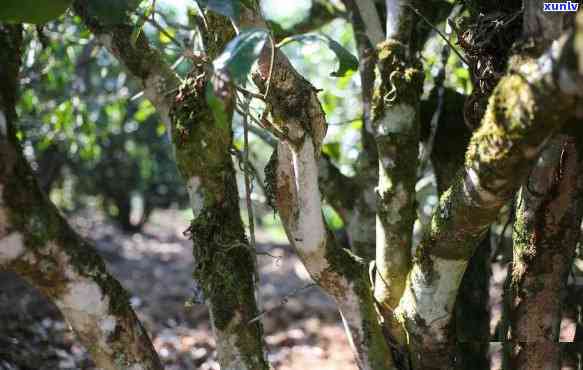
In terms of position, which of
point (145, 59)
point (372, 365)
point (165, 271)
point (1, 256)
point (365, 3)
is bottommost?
point (372, 365)

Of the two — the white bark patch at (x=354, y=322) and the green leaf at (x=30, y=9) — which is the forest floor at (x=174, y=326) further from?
the green leaf at (x=30, y=9)

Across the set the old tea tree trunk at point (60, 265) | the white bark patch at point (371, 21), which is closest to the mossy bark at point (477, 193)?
→ the old tea tree trunk at point (60, 265)

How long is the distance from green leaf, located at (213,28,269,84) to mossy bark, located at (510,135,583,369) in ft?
2.40

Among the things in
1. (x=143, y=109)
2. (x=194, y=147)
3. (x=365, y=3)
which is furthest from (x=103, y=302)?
(x=143, y=109)

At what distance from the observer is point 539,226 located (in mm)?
1452

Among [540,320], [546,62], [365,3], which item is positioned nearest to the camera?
[546,62]

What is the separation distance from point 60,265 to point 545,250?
1114mm

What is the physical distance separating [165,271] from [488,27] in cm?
536

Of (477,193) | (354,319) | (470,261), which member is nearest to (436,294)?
(354,319)

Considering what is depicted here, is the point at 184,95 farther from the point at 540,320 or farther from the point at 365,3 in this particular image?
the point at 540,320

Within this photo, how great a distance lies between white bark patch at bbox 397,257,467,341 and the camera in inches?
55.9

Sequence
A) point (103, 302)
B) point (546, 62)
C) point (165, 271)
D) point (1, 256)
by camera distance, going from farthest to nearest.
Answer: point (165, 271), point (103, 302), point (1, 256), point (546, 62)

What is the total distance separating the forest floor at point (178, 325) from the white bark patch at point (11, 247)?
577 mm

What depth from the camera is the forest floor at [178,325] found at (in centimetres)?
292
